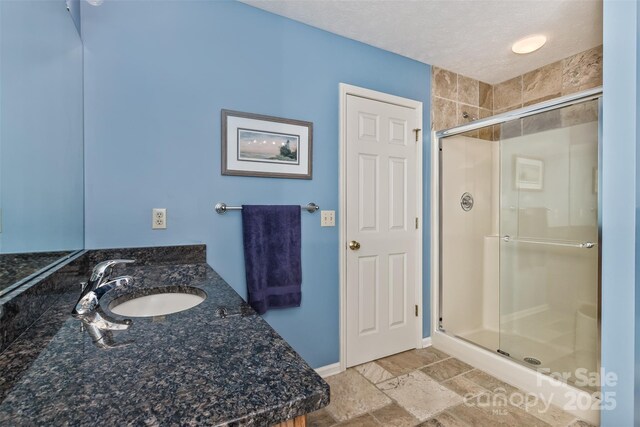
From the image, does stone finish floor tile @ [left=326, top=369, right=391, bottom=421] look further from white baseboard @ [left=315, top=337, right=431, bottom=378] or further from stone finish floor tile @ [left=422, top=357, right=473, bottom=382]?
stone finish floor tile @ [left=422, top=357, right=473, bottom=382]

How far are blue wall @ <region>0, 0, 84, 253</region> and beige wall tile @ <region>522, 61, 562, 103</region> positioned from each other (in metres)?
3.26

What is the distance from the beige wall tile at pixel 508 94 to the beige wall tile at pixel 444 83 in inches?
20.9

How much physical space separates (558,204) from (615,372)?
3.47 ft

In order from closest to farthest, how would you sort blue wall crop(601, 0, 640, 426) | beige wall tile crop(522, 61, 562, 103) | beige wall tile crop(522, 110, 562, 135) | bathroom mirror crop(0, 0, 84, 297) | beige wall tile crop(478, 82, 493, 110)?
bathroom mirror crop(0, 0, 84, 297), blue wall crop(601, 0, 640, 426), beige wall tile crop(522, 110, 562, 135), beige wall tile crop(522, 61, 562, 103), beige wall tile crop(478, 82, 493, 110)

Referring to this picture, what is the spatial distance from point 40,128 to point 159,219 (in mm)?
668

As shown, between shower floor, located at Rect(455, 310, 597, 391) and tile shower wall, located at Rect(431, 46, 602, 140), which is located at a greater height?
tile shower wall, located at Rect(431, 46, 602, 140)

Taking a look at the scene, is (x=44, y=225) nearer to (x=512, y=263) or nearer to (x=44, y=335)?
(x=44, y=335)

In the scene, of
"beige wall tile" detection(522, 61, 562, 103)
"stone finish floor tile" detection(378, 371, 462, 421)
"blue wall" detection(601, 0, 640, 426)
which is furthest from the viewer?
"beige wall tile" detection(522, 61, 562, 103)

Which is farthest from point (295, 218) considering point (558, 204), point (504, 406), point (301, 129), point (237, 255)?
point (558, 204)

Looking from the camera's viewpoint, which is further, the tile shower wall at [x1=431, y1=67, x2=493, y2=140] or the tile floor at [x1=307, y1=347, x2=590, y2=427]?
the tile shower wall at [x1=431, y1=67, x2=493, y2=140]

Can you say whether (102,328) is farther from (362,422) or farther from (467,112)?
(467,112)

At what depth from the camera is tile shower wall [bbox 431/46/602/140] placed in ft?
7.74

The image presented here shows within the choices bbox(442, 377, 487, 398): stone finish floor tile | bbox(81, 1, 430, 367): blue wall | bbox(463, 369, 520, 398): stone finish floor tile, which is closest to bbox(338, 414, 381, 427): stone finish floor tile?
bbox(81, 1, 430, 367): blue wall

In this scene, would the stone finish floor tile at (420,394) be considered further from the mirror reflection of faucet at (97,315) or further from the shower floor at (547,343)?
the mirror reflection of faucet at (97,315)
